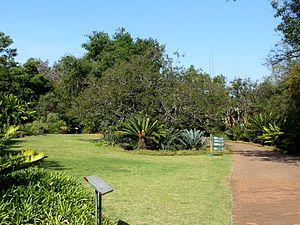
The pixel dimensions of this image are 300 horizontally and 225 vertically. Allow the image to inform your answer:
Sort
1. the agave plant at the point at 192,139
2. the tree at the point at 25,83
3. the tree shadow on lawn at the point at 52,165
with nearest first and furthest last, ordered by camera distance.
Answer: the tree shadow on lawn at the point at 52,165 → the agave plant at the point at 192,139 → the tree at the point at 25,83

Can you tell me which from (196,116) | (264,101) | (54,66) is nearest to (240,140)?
(264,101)

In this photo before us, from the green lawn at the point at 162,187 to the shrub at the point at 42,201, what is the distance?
1.09 meters

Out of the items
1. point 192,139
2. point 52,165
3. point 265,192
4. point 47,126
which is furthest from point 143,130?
point 47,126

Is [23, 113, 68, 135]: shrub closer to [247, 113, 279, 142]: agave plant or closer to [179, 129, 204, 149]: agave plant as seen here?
[179, 129, 204, 149]: agave plant

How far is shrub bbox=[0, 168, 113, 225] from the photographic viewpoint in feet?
16.1

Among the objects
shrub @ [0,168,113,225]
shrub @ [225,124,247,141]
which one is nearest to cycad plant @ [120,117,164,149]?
shrub @ [225,124,247,141]

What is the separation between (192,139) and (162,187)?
1010 cm

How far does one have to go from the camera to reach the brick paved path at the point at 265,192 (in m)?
7.28

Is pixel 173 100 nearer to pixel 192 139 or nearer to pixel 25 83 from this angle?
pixel 192 139

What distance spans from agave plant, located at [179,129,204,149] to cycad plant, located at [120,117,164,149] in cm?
117

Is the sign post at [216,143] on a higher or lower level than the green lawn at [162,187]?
higher

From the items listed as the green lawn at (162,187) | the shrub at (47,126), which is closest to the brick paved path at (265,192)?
the green lawn at (162,187)

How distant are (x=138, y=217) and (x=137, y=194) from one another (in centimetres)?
191

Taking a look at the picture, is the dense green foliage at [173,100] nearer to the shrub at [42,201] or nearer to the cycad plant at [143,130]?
the cycad plant at [143,130]
